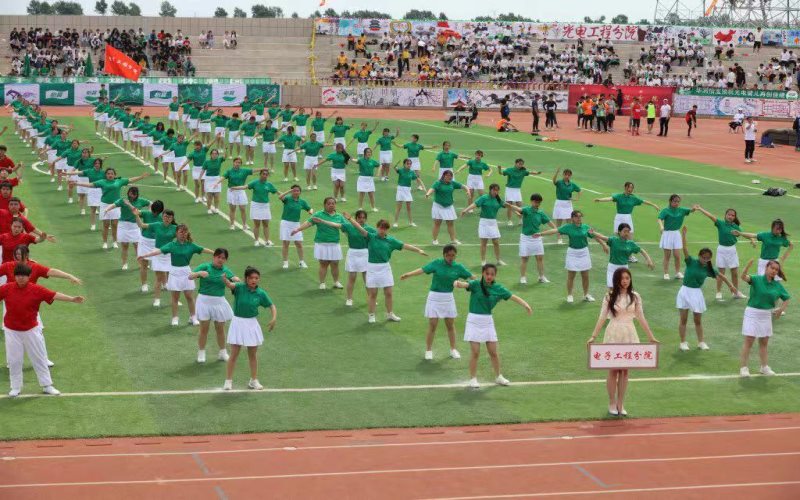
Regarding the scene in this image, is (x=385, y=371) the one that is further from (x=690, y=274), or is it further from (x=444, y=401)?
(x=690, y=274)

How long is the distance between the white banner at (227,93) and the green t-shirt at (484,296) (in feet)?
194

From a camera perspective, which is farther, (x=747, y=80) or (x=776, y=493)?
(x=747, y=80)

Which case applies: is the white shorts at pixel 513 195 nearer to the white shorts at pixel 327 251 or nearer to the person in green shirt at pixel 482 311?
the white shorts at pixel 327 251

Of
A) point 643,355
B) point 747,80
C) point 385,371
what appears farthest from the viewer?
point 747,80

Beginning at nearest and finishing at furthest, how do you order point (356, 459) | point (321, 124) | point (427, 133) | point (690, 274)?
point (356, 459) < point (690, 274) < point (321, 124) < point (427, 133)

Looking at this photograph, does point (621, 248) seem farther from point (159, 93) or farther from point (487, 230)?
point (159, 93)

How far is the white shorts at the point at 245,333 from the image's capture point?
1719 cm

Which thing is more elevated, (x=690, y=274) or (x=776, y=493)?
(x=690, y=274)

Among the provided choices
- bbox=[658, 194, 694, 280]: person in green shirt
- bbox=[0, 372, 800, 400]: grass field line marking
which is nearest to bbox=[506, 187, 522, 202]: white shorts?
bbox=[658, 194, 694, 280]: person in green shirt

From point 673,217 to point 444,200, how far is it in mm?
5887

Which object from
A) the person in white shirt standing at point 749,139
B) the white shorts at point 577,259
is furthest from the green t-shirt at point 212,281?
the person in white shirt standing at point 749,139

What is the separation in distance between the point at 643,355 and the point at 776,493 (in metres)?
2.89

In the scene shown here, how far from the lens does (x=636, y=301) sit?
1633 centimetres

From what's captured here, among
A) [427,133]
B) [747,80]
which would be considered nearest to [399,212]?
[427,133]
